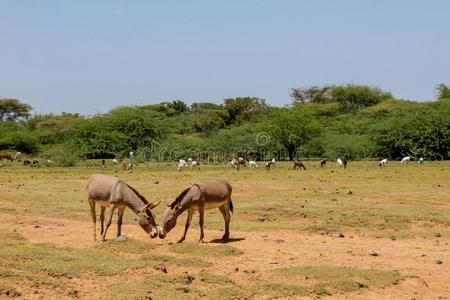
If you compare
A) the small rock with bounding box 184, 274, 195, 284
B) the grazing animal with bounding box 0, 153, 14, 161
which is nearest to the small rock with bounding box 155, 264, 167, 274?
the small rock with bounding box 184, 274, 195, 284

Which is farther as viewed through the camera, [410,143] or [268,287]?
[410,143]

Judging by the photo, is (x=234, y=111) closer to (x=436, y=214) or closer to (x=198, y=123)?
(x=198, y=123)

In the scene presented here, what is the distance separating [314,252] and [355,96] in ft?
357

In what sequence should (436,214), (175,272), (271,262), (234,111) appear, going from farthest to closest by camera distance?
(234,111) → (436,214) → (271,262) → (175,272)

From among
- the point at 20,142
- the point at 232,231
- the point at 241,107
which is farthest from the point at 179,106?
the point at 232,231

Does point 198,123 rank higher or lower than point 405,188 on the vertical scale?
higher

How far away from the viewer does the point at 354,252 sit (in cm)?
1522

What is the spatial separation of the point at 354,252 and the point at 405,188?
1749cm

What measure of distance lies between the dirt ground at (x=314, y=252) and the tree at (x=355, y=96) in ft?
341

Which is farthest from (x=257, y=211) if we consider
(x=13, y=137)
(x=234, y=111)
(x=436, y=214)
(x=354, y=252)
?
(x=234, y=111)

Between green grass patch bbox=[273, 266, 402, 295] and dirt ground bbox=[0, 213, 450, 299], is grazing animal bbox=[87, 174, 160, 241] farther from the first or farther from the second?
green grass patch bbox=[273, 266, 402, 295]

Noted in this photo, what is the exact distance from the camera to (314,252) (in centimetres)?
1510

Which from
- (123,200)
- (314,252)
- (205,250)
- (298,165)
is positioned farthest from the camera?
(298,165)

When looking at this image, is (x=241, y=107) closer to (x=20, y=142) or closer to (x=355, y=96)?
(x=355, y=96)
